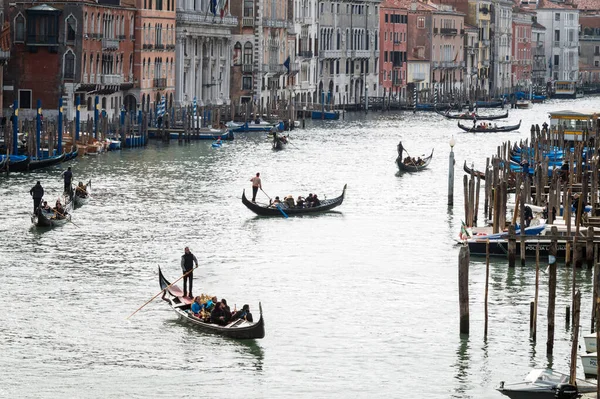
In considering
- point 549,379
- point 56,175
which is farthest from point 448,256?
point 56,175

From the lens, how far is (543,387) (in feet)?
78.3

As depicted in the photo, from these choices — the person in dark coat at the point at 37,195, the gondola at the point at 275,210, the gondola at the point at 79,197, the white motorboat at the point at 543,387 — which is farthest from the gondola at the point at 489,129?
the white motorboat at the point at 543,387

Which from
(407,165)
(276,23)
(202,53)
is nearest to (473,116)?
(276,23)

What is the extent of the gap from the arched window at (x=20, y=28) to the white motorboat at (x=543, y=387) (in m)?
50.7

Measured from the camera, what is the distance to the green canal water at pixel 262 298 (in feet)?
88.8

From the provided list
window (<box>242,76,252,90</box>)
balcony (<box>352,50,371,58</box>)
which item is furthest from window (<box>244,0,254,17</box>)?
balcony (<box>352,50,371,58</box>)

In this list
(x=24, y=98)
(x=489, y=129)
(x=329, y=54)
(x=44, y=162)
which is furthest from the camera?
(x=329, y=54)

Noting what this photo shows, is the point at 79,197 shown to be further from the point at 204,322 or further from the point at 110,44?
the point at 110,44

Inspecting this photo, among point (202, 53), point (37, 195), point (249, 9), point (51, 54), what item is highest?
point (249, 9)

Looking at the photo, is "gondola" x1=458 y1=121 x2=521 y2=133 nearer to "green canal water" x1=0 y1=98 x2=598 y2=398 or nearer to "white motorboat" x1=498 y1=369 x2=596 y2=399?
"green canal water" x1=0 y1=98 x2=598 y2=398

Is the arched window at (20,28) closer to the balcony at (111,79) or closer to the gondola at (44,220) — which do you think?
the balcony at (111,79)

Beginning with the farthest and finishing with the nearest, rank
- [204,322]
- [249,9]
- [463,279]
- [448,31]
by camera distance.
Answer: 1. [448,31]
2. [249,9]
3. [204,322]
4. [463,279]

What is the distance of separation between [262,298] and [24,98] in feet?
137

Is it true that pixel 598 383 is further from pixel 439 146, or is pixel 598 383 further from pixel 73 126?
pixel 439 146
